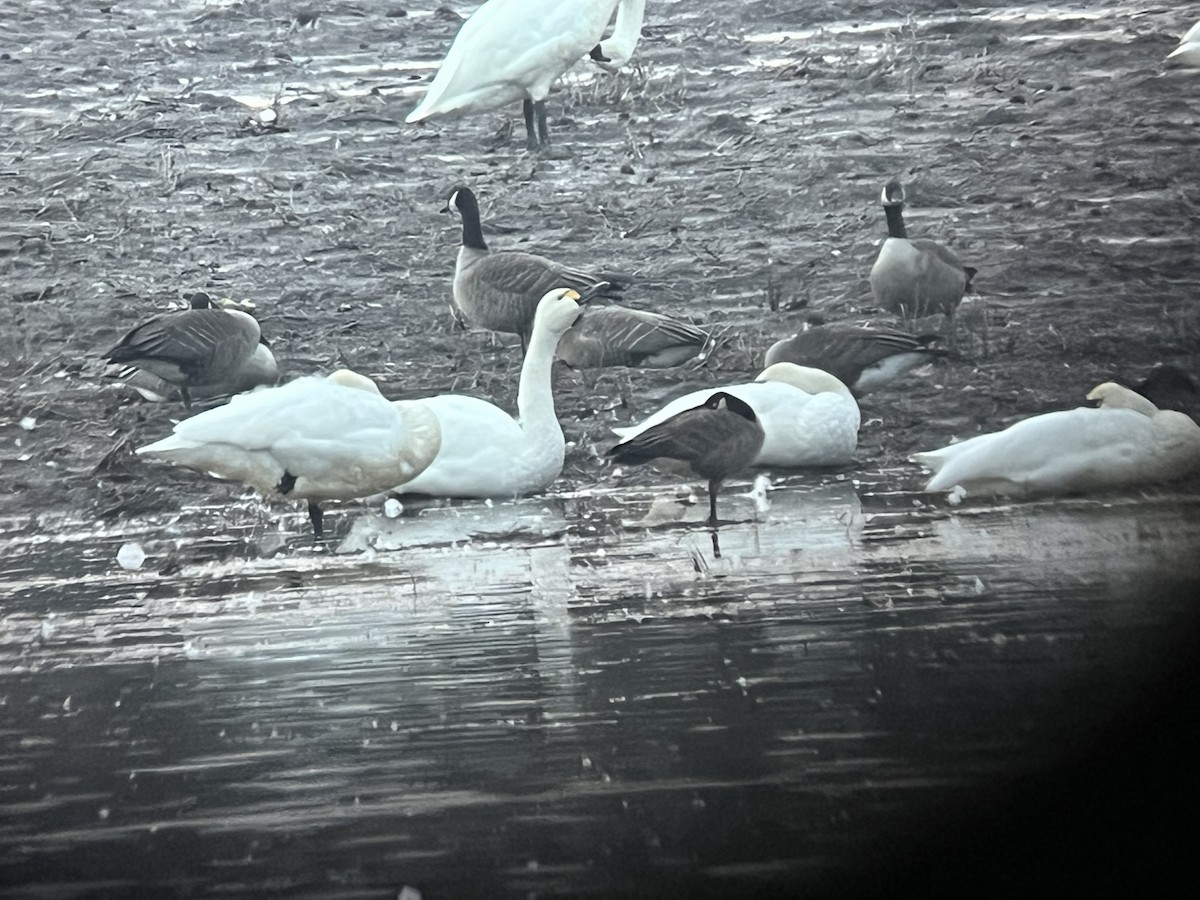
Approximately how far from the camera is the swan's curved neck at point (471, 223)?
2.98m

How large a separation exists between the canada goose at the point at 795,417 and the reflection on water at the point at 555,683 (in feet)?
0.24

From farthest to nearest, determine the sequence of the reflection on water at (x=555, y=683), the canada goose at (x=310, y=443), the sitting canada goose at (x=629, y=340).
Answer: the sitting canada goose at (x=629, y=340)
the canada goose at (x=310, y=443)
the reflection on water at (x=555, y=683)

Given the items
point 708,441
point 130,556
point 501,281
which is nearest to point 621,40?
point 501,281

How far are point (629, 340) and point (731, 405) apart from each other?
27cm

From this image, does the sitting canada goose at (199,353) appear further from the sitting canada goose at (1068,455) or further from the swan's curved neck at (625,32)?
the sitting canada goose at (1068,455)

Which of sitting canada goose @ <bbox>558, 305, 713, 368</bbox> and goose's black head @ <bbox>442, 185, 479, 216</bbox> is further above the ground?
goose's black head @ <bbox>442, 185, 479, 216</bbox>

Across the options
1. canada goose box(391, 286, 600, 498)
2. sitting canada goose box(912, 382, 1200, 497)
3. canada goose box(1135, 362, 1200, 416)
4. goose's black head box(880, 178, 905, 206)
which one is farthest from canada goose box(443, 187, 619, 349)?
canada goose box(1135, 362, 1200, 416)

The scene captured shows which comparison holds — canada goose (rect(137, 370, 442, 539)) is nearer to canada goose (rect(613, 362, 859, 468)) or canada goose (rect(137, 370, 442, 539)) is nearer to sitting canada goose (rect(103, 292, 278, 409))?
sitting canada goose (rect(103, 292, 278, 409))

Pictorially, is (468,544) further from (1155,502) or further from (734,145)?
(1155,502)

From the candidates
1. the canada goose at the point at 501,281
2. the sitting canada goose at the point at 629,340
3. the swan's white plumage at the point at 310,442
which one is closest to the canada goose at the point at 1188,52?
the sitting canada goose at the point at 629,340

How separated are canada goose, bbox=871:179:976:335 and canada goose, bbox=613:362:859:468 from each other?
0.25m

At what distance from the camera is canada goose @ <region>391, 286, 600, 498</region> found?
276 centimetres

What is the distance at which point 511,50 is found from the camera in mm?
2998

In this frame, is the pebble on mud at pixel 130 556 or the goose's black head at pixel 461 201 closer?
the pebble on mud at pixel 130 556
